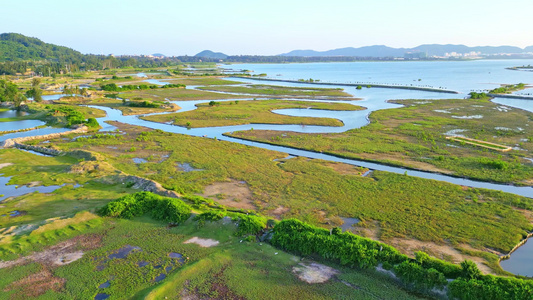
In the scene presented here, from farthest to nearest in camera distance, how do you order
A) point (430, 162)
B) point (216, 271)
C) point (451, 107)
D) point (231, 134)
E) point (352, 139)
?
point (451, 107), point (231, 134), point (352, 139), point (430, 162), point (216, 271)

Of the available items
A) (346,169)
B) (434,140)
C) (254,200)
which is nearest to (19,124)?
(254,200)

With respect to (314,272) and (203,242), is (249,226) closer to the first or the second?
(203,242)

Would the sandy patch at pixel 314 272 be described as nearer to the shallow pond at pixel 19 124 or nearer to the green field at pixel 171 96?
the shallow pond at pixel 19 124

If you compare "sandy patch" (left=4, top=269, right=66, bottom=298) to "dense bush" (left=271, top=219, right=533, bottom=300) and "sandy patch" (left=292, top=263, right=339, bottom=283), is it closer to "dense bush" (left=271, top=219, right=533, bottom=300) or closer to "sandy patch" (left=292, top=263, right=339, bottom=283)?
"dense bush" (left=271, top=219, right=533, bottom=300)

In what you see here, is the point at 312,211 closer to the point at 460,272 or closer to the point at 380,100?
the point at 460,272

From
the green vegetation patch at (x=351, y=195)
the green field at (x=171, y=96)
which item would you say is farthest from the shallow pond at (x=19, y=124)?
the green field at (x=171, y=96)

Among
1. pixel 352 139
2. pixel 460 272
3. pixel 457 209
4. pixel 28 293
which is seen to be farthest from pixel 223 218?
pixel 352 139
